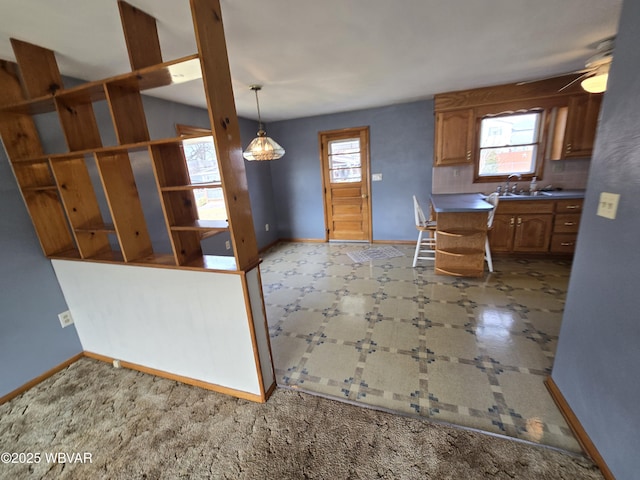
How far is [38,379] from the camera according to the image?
1.98 metres

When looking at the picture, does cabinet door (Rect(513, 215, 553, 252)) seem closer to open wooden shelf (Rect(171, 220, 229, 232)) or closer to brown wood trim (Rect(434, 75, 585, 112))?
brown wood trim (Rect(434, 75, 585, 112))

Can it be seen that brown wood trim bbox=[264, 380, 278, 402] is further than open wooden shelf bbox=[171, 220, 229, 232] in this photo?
Yes

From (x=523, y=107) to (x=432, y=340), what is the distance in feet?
10.9

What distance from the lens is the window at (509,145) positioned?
3.59 m

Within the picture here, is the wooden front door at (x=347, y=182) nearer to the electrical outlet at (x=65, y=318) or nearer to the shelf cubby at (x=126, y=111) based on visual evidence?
the shelf cubby at (x=126, y=111)

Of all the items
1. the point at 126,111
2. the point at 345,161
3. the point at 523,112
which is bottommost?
the point at 345,161

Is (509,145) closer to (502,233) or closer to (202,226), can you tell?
(502,233)

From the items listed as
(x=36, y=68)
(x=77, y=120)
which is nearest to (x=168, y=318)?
(x=77, y=120)

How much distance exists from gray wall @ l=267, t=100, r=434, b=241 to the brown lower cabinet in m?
1.15

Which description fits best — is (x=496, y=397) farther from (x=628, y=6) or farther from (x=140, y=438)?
(x=140, y=438)

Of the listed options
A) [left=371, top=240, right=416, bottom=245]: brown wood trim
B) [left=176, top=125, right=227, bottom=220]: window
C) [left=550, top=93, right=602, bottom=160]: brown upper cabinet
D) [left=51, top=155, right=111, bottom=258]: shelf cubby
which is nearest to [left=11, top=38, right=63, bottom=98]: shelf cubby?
[left=51, top=155, right=111, bottom=258]: shelf cubby

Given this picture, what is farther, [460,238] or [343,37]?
[460,238]

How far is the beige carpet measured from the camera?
126cm

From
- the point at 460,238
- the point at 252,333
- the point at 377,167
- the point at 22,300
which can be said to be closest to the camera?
the point at 252,333
